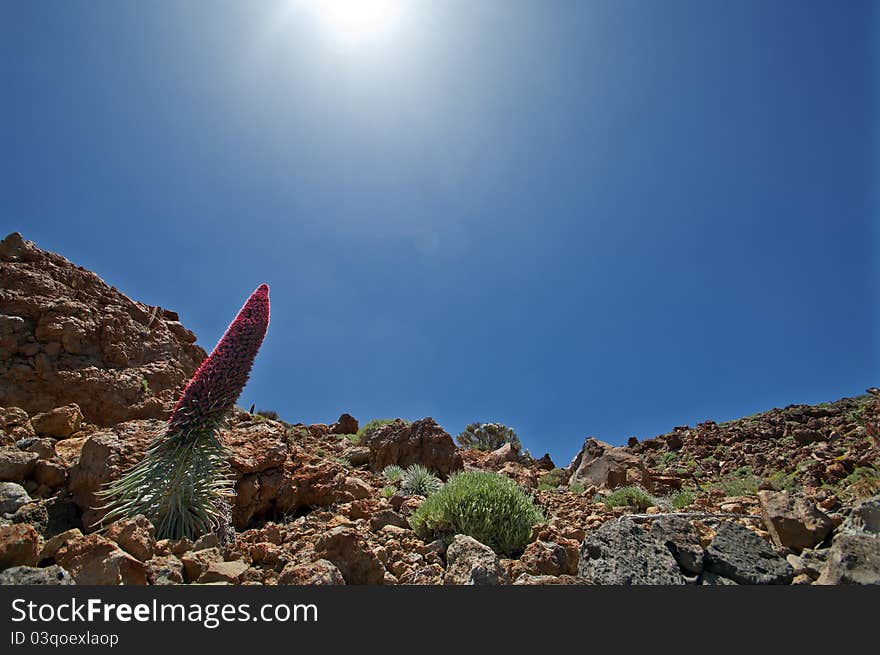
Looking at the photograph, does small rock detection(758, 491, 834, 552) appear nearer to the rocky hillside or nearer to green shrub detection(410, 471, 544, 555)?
the rocky hillside

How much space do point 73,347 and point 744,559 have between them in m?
8.84

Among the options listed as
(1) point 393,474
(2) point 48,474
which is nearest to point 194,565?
(2) point 48,474

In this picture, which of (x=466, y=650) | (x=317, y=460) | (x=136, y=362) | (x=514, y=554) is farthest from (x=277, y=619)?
(x=136, y=362)

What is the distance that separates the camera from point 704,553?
11.1ft

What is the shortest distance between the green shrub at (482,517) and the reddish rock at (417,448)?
4.98 metres

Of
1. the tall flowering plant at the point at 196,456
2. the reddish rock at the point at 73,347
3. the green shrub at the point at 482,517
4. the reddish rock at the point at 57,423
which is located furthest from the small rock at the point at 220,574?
the reddish rock at the point at 73,347

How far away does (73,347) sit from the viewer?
6816 mm

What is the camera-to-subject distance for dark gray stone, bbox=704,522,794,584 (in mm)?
3115

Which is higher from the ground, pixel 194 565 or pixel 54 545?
pixel 54 545

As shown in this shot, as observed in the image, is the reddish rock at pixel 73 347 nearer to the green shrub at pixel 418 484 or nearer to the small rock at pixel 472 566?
the green shrub at pixel 418 484

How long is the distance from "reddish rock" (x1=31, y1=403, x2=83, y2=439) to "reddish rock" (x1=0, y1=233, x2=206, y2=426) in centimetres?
71

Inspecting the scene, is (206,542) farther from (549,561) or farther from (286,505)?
(549,561)

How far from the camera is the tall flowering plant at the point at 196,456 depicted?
392 centimetres

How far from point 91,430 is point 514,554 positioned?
5894mm
